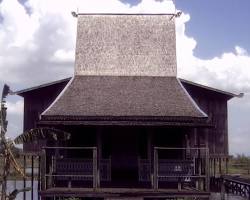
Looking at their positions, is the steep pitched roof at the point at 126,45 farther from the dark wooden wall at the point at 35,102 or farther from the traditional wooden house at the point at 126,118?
the dark wooden wall at the point at 35,102

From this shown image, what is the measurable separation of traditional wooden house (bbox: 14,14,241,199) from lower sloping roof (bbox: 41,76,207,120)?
42mm

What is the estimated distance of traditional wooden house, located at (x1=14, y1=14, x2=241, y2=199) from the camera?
918 inches

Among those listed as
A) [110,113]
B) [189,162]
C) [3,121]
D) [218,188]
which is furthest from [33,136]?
[218,188]

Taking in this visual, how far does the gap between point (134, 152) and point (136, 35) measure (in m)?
7.55

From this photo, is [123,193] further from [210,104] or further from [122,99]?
[210,104]

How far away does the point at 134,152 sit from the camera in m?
27.2

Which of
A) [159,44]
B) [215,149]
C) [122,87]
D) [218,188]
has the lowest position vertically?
[218,188]

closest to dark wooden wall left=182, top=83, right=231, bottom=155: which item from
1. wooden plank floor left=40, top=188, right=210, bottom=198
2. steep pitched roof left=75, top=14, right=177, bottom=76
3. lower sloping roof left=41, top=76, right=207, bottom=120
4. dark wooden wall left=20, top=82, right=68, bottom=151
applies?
steep pitched roof left=75, top=14, right=177, bottom=76

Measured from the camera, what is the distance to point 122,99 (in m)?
25.3

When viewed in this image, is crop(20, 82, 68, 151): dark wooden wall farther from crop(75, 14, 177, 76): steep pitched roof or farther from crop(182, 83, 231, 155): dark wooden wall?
crop(182, 83, 231, 155): dark wooden wall

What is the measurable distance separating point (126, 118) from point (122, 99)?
202 cm

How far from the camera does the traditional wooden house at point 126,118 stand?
76.5ft

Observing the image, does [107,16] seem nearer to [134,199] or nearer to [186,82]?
[186,82]

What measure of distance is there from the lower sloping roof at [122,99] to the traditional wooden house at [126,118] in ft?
0.14
